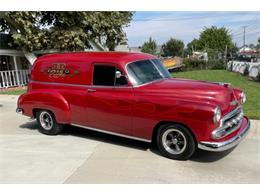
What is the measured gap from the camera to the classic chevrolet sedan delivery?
515 centimetres

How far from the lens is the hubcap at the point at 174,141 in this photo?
5.39m

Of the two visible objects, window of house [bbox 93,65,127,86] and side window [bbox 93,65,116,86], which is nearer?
window of house [bbox 93,65,127,86]

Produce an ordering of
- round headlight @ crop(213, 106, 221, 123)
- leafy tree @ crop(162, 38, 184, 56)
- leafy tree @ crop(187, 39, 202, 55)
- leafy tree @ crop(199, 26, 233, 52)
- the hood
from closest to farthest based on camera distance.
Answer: round headlight @ crop(213, 106, 221, 123)
the hood
leafy tree @ crop(199, 26, 233, 52)
leafy tree @ crop(187, 39, 202, 55)
leafy tree @ crop(162, 38, 184, 56)

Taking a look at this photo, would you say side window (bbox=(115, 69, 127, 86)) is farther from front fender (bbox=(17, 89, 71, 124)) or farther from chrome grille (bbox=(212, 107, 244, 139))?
chrome grille (bbox=(212, 107, 244, 139))

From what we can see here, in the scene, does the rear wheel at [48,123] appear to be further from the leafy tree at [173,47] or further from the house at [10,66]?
the leafy tree at [173,47]

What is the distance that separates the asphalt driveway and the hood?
3.21ft

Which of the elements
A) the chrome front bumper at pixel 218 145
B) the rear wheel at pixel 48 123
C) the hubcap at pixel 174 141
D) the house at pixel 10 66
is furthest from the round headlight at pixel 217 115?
the house at pixel 10 66

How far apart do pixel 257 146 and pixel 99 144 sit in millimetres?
3011

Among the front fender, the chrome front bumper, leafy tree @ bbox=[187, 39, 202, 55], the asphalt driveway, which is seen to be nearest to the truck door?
the asphalt driveway

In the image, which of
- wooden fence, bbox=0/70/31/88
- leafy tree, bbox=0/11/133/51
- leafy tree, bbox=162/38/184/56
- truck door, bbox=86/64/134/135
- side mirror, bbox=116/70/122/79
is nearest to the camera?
truck door, bbox=86/64/134/135

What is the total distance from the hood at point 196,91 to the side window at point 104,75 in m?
0.70

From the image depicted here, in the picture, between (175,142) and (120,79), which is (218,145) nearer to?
(175,142)

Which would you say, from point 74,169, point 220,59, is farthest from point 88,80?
point 220,59

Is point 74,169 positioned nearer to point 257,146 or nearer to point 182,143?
point 182,143
